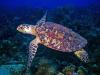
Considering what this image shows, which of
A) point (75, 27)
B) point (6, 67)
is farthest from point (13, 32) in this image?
point (6, 67)

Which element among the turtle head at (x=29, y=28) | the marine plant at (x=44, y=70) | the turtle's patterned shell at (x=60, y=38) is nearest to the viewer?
the marine plant at (x=44, y=70)

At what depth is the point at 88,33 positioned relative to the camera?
803 cm

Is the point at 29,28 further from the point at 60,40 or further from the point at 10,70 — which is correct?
the point at 10,70

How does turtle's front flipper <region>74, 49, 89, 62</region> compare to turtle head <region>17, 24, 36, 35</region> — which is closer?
turtle's front flipper <region>74, 49, 89, 62</region>

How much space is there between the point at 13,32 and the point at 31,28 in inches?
147

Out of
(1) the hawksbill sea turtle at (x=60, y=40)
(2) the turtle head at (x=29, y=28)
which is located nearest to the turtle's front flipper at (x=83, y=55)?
(1) the hawksbill sea turtle at (x=60, y=40)

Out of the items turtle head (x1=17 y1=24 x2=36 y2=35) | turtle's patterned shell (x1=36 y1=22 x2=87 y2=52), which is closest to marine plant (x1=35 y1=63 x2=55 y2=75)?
turtle's patterned shell (x1=36 y1=22 x2=87 y2=52)

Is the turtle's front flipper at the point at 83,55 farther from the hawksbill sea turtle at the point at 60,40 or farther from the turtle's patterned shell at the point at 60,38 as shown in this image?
the turtle's patterned shell at the point at 60,38

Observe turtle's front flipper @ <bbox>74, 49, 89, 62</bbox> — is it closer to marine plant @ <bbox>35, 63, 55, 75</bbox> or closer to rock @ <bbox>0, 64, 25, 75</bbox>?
marine plant @ <bbox>35, 63, 55, 75</bbox>

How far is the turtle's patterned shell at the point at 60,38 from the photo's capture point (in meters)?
5.48

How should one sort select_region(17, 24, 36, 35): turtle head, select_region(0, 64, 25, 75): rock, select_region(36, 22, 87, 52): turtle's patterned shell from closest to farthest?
select_region(0, 64, 25, 75): rock
select_region(36, 22, 87, 52): turtle's patterned shell
select_region(17, 24, 36, 35): turtle head

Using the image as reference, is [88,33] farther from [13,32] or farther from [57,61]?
[13,32]

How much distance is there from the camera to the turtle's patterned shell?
18.0 feet

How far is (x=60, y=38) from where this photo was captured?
558 cm
